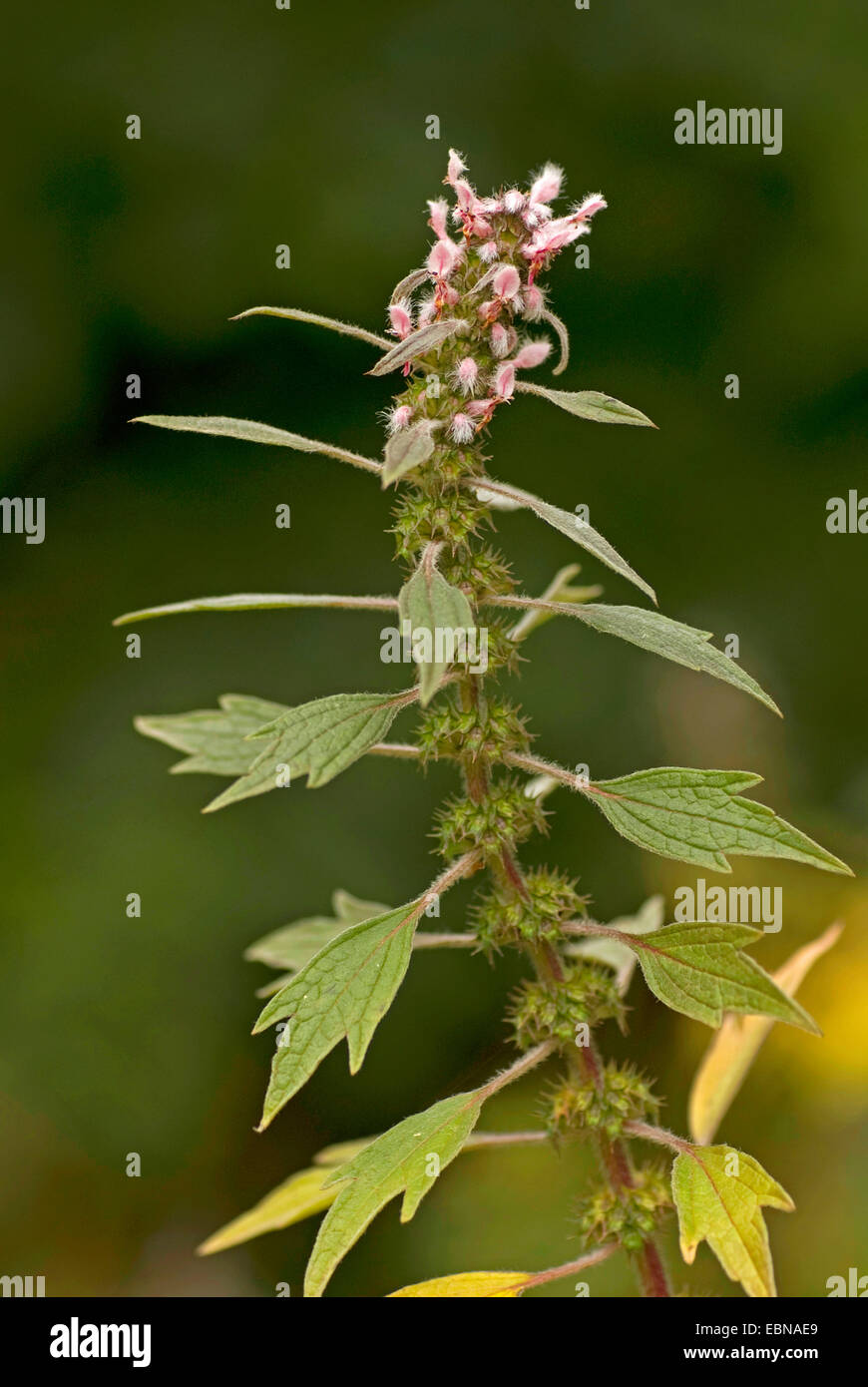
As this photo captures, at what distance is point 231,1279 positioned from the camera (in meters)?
3.29

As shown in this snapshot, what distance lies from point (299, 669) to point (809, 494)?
170cm

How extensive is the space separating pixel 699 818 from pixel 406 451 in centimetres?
46

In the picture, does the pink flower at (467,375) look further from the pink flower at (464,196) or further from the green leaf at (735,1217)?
the green leaf at (735,1217)

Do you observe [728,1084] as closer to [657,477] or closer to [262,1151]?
[262,1151]

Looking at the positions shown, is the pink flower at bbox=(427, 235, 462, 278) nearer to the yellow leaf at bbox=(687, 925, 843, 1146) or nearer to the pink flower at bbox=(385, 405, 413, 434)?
the pink flower at bbox=(385, 405, 413, 434)

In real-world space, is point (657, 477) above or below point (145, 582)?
above

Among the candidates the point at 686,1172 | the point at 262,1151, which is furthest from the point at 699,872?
the point at 686,1172

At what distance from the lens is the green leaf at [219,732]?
1526mm

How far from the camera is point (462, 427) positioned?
1.14 m

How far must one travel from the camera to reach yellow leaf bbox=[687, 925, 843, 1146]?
5.36 feet

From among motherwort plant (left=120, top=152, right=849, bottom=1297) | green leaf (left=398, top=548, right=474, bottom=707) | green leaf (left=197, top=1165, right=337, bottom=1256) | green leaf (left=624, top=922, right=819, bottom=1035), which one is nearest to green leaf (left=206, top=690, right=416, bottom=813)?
motherwort plant (left=120, top=152, right=849, bottom=1297)

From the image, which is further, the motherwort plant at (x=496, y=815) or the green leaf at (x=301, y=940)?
the green leaf at (x=301, y=940)

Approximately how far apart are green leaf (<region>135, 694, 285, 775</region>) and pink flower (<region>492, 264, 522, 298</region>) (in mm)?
613

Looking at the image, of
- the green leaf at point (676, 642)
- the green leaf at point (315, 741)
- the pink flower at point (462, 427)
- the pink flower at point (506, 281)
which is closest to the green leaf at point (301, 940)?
the green leaf at point (315, 741)
